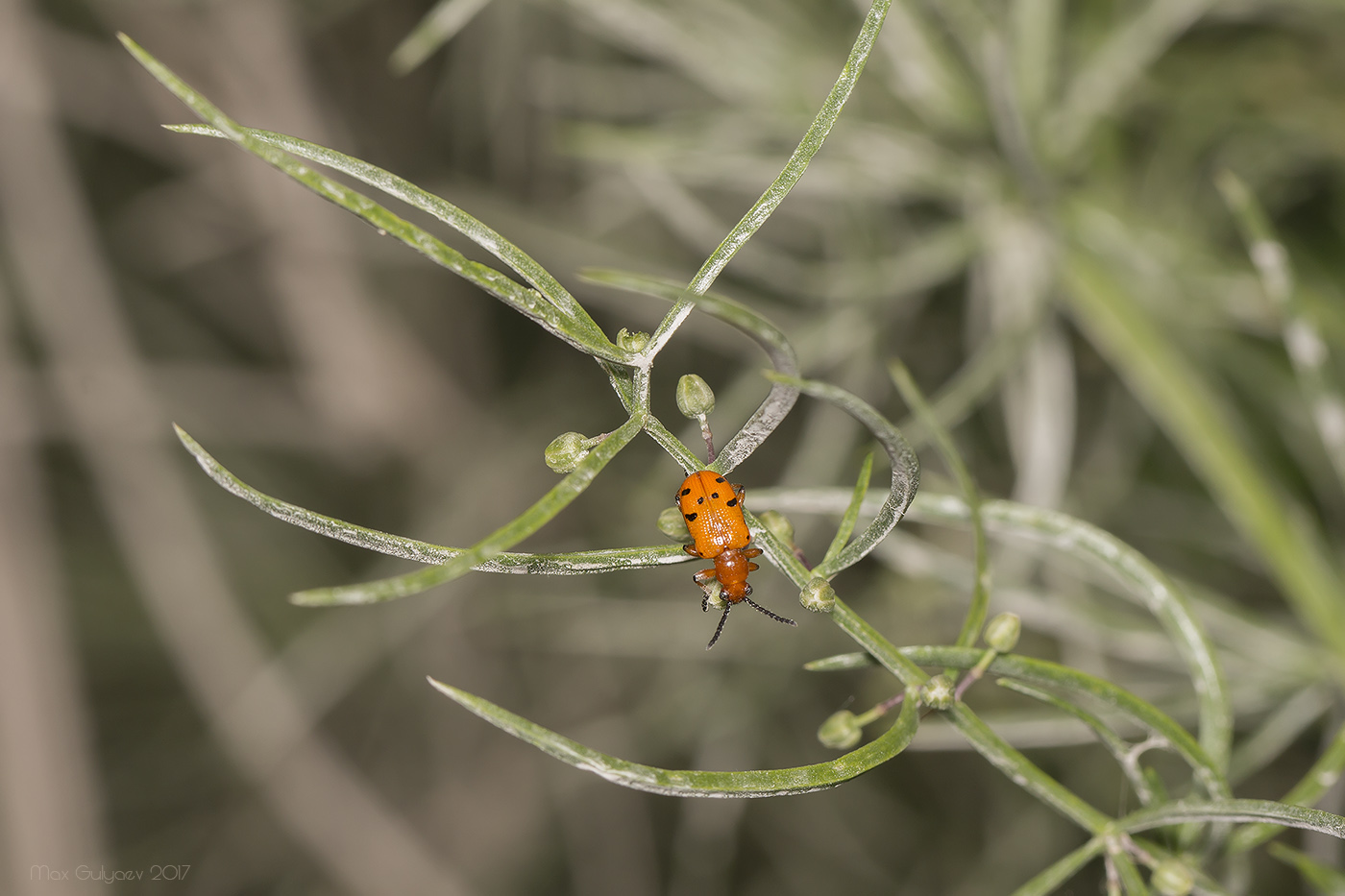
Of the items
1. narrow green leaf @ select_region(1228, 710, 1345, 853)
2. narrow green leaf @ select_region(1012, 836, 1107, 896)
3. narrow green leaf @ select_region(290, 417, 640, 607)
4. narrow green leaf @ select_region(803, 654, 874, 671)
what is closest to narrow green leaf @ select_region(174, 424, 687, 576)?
narrow green leaf @ select_region(290, 417, 640, 607)

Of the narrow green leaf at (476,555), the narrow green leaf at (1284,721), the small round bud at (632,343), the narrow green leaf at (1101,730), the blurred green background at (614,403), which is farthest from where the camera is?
the blurred green background at (614,403)

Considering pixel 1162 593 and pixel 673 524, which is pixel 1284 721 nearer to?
pixel 1162 593

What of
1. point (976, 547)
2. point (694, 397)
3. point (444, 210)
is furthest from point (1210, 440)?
point (444, 210)

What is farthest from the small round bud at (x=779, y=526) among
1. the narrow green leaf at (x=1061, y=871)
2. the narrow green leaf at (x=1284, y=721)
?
the narrow green leaf at (x=1284, y=721)

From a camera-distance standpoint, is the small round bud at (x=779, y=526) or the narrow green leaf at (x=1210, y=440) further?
the narrow green leaf at (x=1210, y=440)

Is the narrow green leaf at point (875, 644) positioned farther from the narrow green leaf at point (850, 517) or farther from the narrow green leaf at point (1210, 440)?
the narrow green leaf at point (1210, 440)

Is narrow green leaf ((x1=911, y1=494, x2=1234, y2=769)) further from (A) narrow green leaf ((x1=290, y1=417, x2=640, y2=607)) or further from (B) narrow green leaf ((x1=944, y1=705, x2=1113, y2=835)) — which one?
(A) narrow green leaf ((x1=290, y1=417, x2=640, y2=607))
